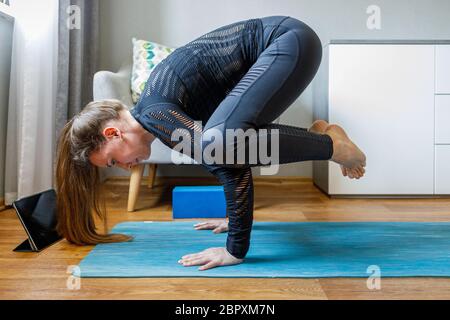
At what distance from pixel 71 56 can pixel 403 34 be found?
1787 mm

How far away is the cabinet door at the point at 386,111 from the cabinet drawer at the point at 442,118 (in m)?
0.02

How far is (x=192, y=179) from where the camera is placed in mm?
2480

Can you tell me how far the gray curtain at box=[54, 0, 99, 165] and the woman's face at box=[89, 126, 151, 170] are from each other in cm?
80

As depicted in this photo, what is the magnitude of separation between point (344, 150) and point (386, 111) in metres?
0.88

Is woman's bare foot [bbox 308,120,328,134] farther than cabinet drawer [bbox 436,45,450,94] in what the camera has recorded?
No

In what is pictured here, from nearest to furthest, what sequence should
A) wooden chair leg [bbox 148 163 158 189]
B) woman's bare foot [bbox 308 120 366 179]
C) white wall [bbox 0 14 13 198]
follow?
woman's bare foot [bbox 308 120 366 179] → white wall [bbox 0 14 13 198] → wooden chair leg [bbox 148 163 158 189]

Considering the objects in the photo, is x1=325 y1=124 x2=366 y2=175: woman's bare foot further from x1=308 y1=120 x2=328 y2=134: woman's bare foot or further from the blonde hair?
the blonde hair

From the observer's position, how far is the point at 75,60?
2002 millimetres

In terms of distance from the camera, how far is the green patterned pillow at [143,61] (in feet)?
6.71

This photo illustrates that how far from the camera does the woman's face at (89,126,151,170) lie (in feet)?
3.78

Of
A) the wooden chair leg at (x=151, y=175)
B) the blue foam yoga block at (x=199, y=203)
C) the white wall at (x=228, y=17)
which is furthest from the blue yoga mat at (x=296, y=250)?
the white wall at (x=228, y=17)

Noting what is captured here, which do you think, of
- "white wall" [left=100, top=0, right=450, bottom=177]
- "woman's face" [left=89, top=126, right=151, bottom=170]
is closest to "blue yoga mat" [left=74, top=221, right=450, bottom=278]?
"woman's face" [left=89, top=126, right=151, bottom=170]

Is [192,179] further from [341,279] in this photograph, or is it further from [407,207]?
[341,279]

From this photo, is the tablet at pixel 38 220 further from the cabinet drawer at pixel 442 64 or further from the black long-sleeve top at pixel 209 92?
the cabinet drawer at pixel 442 64
